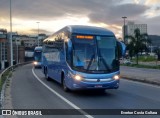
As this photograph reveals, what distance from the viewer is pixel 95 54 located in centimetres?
1581

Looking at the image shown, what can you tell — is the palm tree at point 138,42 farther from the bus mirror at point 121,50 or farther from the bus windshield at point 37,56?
the bus mirror at point 121,50

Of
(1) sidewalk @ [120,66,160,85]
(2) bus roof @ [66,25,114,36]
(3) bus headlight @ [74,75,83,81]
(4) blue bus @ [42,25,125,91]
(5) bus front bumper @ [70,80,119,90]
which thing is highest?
(2) bus roof @ [66,25,114,36]

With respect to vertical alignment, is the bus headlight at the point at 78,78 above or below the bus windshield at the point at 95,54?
below

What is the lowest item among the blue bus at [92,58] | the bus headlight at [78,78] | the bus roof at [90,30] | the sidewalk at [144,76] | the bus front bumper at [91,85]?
the sidewalk at [144,76]

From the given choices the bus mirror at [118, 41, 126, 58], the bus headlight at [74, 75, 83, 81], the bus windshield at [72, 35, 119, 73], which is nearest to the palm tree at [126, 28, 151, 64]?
the bus mirror at [118, 41, 126, 58]

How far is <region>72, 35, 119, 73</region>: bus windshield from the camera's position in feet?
51.3

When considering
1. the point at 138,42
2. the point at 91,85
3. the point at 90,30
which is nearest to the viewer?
the point at 91,85

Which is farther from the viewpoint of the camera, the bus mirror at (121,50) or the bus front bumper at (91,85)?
the bus mirror at (121,50)

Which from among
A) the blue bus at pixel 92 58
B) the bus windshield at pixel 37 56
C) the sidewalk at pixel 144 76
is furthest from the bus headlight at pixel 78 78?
the bus windshield at pixel 37 56

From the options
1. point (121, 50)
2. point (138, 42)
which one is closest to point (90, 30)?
point (121, 50)

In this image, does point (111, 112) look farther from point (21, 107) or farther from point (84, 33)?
point (84, 33)

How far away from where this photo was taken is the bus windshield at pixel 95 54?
1564cm

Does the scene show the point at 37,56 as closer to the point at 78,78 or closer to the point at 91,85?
the point at 78,78

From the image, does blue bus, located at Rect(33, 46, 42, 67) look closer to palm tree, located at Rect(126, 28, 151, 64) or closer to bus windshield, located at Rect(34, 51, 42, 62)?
bus windshield, located at Rect(34, 51, 42, 62)
